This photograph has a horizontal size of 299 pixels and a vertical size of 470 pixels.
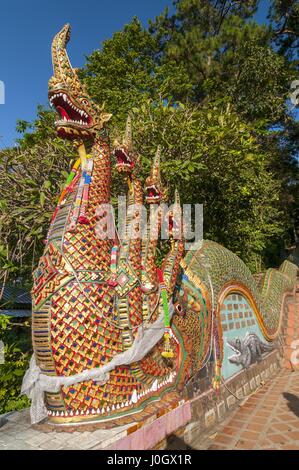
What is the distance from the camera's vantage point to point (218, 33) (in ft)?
47.7

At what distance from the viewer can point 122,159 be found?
145 inches

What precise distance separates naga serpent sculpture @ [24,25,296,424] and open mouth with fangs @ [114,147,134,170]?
1 centimetres

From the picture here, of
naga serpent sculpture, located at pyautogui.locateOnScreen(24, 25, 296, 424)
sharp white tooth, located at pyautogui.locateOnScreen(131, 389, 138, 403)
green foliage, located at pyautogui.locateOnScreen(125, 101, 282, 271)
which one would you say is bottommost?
sharp white tooth, located at pyautogui.locateOnScreen(131, 389, 138, 403)

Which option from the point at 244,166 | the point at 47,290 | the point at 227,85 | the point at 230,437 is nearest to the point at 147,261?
the point at 47,290

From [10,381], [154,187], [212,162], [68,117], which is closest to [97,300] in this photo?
[154,187]

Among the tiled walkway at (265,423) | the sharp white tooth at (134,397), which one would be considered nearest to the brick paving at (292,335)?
the tiled walkway at (265,423)

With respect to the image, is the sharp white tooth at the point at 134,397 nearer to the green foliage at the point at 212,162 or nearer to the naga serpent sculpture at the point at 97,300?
the naga serpent sculpture at the point at 97,300

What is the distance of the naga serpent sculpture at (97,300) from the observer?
299cm

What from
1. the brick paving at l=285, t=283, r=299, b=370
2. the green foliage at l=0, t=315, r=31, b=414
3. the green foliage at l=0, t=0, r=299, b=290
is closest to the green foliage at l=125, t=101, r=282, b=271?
the green foliage at l=0, t=0, r=299, b=290

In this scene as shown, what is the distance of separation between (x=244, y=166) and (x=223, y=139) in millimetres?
1301

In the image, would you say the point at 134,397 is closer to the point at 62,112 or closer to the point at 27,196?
the point at 62,112

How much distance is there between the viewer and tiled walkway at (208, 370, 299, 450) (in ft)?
13.3

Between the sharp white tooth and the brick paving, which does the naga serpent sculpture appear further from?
the brick paving

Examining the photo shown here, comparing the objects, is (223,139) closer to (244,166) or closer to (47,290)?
(244,166)
